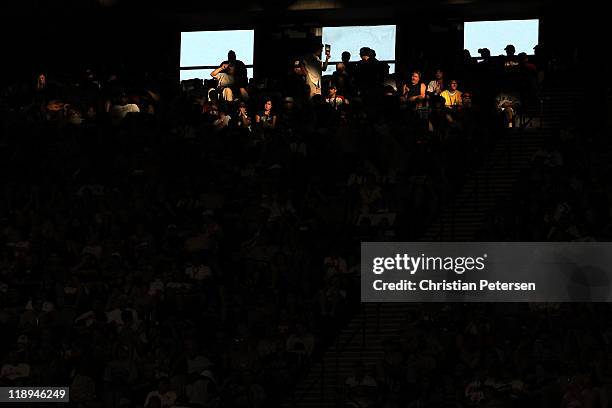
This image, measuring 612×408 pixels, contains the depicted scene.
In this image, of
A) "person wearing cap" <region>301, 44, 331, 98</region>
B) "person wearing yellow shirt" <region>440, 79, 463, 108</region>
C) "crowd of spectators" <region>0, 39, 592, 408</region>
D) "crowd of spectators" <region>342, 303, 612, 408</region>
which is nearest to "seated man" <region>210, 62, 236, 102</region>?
"crowd of spectators" <region>0, 39, 592, 408</region>

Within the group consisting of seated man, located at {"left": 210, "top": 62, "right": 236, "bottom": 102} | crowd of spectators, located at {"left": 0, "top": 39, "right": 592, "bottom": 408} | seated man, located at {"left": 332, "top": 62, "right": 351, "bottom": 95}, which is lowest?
crowd of spectators, located at {"left": 0, "top": 39, "right": 592, "bottom": 408}

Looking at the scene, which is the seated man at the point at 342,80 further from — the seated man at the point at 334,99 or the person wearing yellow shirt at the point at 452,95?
the person wearing yellow shirt at the point at 452,95

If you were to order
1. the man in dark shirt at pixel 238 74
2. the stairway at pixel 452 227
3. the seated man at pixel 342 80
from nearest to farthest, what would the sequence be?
the stairway at pixel 452 227 < the seated man at pixel 342 80 < the man in dark shirt at pixel 238 74

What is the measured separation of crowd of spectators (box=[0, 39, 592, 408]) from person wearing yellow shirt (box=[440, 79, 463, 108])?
0.09ft

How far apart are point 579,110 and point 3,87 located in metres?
12.4

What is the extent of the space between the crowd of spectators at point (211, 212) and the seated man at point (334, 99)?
0.18 ft

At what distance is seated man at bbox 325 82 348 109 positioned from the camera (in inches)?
1072

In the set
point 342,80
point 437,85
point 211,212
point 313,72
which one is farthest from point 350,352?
point 313,72

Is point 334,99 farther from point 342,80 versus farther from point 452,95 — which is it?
point 452,95

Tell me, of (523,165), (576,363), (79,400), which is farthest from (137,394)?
(523,165)

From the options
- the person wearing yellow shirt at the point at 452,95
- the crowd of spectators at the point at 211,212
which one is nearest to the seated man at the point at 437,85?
the crowd of spectators at the point at 211,212

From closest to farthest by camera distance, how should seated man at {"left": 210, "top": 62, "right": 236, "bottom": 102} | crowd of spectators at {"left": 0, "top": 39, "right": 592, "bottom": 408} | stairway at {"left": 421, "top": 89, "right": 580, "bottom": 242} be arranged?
crowd of spectators at {"left": 0, "top": 39, "right": 592, "bottom": 408} < stairway at {"left": 421, "top": 89, "right": 580, "bottom": 242} < seated man at {"left": 210, "top": 62, "right": 236, "bottom": 102}

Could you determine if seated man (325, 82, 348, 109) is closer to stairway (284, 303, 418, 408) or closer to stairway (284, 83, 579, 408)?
stairway (284, 83, 579, 408)

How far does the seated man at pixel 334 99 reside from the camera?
1072 inches
